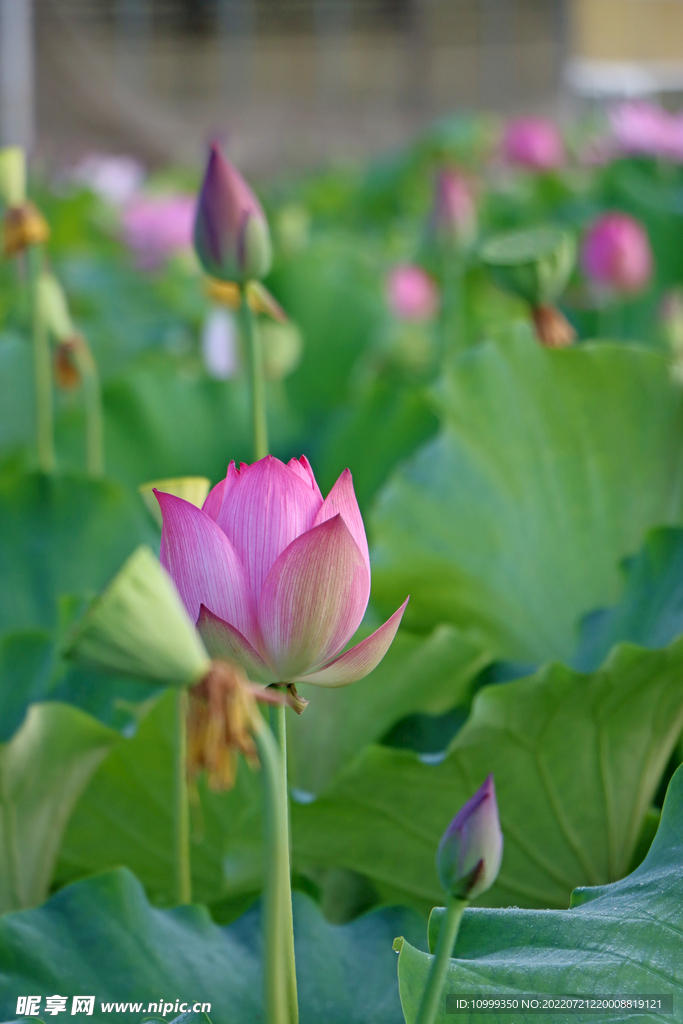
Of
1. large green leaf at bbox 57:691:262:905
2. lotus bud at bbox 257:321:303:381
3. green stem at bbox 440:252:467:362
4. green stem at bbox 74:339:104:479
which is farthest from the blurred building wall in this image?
large green leaf at bbox 57:691:262:905

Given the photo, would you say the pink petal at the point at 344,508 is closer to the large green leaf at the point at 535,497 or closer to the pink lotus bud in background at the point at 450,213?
the large green leaf at the point at 535,497

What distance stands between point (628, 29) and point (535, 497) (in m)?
9.26

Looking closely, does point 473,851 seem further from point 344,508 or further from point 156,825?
point 156,825

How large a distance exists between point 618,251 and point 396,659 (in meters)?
0.74

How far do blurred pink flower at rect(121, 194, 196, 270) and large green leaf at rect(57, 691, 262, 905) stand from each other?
1.23 m

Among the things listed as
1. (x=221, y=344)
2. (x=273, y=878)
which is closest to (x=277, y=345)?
(x=221, y=344)

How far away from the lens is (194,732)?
0.24 metres

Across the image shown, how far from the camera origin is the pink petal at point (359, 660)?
1.00 feet

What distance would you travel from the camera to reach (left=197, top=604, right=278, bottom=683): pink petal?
0.97 feet

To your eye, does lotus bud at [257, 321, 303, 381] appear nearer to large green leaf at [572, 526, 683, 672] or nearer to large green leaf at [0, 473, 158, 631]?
large green leaf at [0, 473, 158, 631]

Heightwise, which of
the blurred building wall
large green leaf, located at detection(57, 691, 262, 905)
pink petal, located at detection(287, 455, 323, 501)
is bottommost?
large green leaf, located at detection(57, 691, 262, 905)

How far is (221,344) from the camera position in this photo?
119 centimetres

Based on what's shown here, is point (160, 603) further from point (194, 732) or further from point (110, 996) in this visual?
point (110, 996)

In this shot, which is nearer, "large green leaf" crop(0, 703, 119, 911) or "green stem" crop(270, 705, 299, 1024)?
"green stem" crop(270, 705, 299, 1024)
